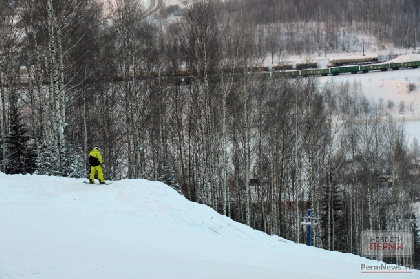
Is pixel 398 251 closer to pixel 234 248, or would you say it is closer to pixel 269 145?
pixel 269 145

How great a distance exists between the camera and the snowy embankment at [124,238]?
6.48 metres

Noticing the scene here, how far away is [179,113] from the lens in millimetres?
27203

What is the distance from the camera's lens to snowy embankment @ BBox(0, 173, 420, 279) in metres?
6.48

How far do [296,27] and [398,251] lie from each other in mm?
81649

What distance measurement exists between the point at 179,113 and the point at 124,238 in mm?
19155

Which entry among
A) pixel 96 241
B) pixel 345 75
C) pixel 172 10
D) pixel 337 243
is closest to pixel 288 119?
pixel 337 243

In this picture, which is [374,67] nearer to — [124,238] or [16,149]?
[16,149]

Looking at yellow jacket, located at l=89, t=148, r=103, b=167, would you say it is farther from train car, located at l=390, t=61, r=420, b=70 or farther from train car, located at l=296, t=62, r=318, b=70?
train car, located at l=390, t=61, r=420, b=70

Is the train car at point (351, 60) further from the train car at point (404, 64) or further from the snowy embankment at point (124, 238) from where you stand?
the snowy embankment at point (124, 238)

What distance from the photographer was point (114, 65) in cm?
2250

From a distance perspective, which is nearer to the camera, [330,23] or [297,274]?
[297,274]

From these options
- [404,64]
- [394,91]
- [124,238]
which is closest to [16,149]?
[124,238]

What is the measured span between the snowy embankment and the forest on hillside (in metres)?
4.58

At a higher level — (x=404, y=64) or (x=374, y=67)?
(x=404, y=64)
